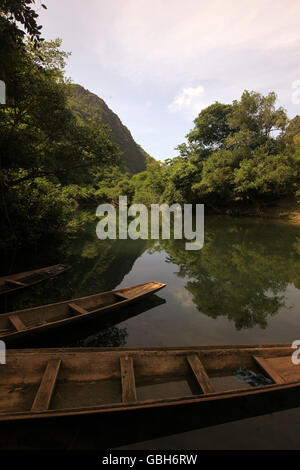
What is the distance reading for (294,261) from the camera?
10000 millimetres

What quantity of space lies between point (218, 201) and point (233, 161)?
6.34m

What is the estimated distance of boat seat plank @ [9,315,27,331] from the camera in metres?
4.18

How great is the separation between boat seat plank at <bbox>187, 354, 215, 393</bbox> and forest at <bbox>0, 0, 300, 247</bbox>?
6490 mm

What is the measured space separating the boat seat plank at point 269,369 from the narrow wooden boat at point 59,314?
3.03 metres

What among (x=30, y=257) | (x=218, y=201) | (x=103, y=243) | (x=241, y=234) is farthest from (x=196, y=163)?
(x=30, y=257)

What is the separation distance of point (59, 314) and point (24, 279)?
128 inches

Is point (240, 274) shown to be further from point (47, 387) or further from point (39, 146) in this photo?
point (39, 146)

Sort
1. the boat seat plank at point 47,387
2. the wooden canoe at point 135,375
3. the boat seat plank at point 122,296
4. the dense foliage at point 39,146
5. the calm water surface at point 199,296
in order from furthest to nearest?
the dense foliage at point 39,146, the boat seat plank at point 122,296, the wooden canoe at point 135,375, the calm water surface at point 199,296, the boat seat plank at point 47,387

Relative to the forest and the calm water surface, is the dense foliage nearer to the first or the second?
the forest

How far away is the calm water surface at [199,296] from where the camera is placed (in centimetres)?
267

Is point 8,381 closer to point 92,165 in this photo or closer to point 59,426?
point 59,426

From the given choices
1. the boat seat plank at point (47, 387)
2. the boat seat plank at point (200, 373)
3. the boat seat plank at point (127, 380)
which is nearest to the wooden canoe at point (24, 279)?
the boat seat plank at point (47, 387)

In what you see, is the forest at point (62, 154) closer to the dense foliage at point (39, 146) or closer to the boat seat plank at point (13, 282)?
the dense foliage at point (39, 146)

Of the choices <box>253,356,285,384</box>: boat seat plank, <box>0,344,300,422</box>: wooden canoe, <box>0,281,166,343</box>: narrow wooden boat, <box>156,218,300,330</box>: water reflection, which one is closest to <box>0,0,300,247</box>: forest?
<box>0,281,166,343</box>: narrow wooden boat
